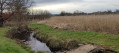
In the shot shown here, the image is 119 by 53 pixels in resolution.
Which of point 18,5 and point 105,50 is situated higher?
point 18,5

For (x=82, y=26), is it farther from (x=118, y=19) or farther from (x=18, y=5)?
(x=18, y=5)

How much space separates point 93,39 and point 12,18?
17909 mm

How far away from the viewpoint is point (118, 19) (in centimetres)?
1421

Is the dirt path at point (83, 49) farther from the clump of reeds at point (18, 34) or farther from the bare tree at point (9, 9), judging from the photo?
the bare tree at point (9, 9)

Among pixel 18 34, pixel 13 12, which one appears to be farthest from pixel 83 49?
pixel 13 12

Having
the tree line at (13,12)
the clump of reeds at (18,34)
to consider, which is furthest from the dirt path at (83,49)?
the tree line at (13,12)

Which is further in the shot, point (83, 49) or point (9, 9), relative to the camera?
point (9, 9)

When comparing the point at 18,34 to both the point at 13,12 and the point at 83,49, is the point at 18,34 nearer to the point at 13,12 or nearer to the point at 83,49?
the point at 13,12

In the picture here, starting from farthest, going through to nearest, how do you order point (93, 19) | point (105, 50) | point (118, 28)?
point (93, 19) → point (118, 28) → point (105, 50)

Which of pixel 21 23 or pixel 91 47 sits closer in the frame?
pixel 91 47

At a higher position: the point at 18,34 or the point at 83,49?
the point at 83,49

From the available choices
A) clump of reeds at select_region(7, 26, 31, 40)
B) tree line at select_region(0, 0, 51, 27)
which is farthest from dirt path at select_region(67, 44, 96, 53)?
tree line at select_region(0, 0, 51, 27)

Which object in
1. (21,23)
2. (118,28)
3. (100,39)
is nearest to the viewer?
(100,39)

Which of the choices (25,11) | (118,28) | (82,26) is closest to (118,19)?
(118,28)
